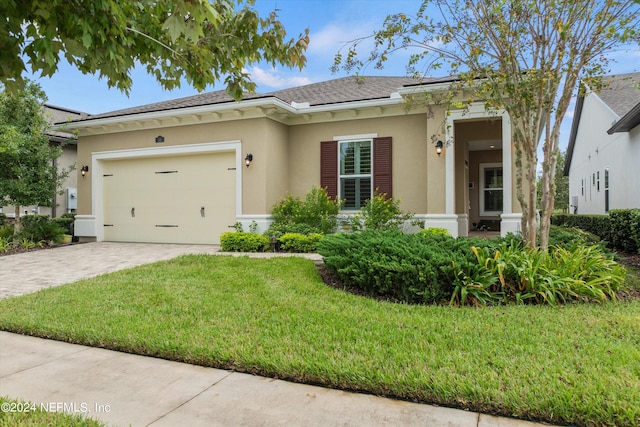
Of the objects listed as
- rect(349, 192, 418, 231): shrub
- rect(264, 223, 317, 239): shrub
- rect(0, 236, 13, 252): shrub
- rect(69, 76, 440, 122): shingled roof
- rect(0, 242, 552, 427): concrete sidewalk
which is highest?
rect(69, 76, 440, 122): shingled roof

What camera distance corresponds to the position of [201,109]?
387 inches

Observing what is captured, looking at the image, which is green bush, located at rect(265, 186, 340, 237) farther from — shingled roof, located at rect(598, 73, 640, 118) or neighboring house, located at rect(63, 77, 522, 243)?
shingled roof, located at rect(598, 73, 640, 118)

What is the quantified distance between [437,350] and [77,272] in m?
6.45

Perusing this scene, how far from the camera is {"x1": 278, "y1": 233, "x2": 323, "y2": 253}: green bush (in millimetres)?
8625

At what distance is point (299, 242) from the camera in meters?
8.68

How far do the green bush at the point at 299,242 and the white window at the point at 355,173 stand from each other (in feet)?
5.27

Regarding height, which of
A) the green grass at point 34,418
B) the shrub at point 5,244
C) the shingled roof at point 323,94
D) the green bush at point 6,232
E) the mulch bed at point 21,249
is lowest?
the green grass at point 34,418

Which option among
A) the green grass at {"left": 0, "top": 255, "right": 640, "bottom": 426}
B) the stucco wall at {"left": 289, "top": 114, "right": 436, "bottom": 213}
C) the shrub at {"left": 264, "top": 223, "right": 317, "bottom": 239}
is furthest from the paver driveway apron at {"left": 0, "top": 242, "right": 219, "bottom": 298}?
the stucco wall at {"left": 289, "top": 114, "right": 436, "bottom": 213}

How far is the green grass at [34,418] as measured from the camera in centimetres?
218

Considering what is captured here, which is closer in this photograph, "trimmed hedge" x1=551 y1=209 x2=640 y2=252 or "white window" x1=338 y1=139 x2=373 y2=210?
"trimmed hedge" x1=551 y1=209 x2=640 y2=252

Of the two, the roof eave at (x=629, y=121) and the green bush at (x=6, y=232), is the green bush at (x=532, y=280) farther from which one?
the green bush at (x=6, y=232)

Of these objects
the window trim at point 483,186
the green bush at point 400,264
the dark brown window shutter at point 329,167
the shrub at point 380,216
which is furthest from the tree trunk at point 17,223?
the window trim at point 483,186

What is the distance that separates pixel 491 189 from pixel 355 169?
782 centimetres

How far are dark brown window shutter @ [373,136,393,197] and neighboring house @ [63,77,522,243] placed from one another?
1.0 inches
